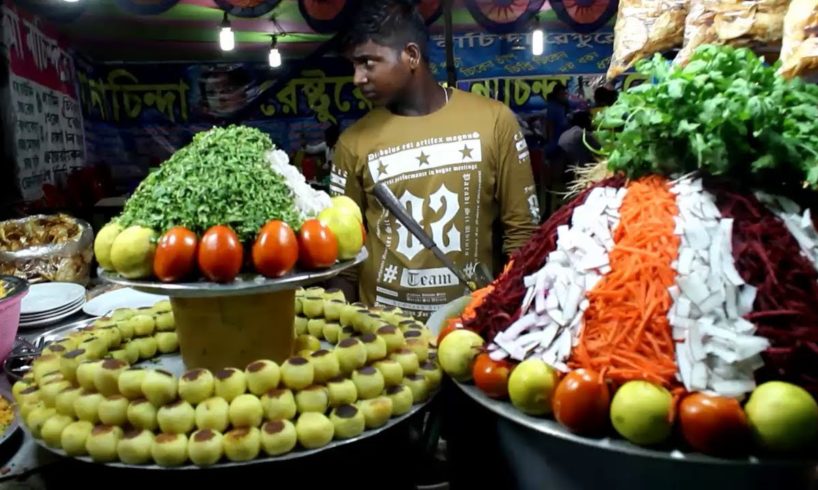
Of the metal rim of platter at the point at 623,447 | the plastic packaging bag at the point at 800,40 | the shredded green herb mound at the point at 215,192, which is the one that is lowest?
the metal rim of platter at the point at 623,447

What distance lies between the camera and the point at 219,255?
1193mm

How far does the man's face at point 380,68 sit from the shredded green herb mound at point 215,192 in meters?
1.20

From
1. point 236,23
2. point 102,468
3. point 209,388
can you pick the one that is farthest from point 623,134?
point 236,23

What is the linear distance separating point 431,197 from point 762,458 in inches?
66.5

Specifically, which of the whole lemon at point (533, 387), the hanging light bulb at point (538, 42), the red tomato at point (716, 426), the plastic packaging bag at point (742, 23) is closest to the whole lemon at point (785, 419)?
the red tomato at point (716, 426)

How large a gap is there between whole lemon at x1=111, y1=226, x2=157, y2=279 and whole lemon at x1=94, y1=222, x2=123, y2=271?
6 centimetres

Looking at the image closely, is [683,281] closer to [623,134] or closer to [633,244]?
[633,244]

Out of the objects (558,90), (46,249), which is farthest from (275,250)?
(558,90)

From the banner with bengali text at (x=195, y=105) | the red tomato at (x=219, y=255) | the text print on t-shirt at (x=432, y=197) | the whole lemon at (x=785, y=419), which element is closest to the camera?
the whole lemon at (x=785, y=419)

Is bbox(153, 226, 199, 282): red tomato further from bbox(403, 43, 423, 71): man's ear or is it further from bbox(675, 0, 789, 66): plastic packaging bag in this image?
bbox(403, 43, 423, 71): man's ear

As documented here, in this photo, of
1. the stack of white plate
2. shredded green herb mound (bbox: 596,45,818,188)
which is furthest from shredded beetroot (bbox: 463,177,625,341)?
the stack of white plate

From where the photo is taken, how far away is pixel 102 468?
1.25 m

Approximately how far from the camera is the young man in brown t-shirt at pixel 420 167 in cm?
247

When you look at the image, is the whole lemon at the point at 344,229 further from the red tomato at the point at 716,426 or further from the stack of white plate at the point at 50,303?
the stack of white plate at the point at 50,303
